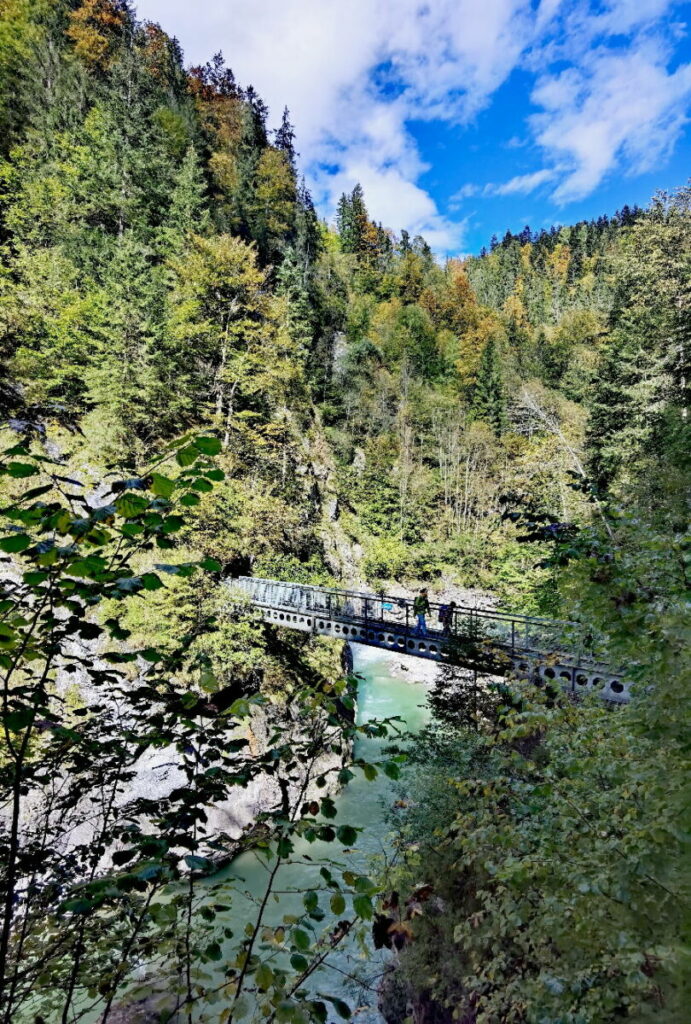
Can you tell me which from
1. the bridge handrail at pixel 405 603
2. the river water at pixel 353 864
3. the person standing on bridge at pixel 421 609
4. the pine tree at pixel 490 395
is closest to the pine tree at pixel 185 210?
the bridge handrail at pixel 405 603

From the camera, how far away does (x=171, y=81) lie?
3100 cm

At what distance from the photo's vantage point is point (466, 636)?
10.4 metres

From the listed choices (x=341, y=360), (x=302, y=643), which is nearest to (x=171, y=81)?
(x=341, y=360)

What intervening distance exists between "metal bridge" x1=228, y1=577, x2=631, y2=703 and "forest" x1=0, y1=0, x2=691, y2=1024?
97cm

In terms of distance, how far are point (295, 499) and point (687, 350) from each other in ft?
55.7

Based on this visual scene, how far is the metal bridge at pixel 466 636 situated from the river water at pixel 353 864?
1.61 metres

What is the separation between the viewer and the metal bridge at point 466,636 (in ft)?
25.0

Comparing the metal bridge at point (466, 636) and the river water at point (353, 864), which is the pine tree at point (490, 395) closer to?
the river water at point (353, 864)

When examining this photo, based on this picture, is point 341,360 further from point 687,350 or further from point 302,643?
point 302,643

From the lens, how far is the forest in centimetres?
177

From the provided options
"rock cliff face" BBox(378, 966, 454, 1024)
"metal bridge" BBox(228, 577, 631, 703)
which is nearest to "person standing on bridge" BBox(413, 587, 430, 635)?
"metal bridge" BBox(228, 577, 631, 703)

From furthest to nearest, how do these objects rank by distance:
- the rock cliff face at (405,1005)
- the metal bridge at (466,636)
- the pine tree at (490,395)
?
the pine tree at (490,395) → the metal bridge at (466,636) → the rock cliff face at (405,1005)

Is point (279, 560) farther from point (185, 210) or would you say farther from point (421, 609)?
point (185, 210)

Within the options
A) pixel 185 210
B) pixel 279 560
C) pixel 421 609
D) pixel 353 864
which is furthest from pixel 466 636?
pixel 185 210
